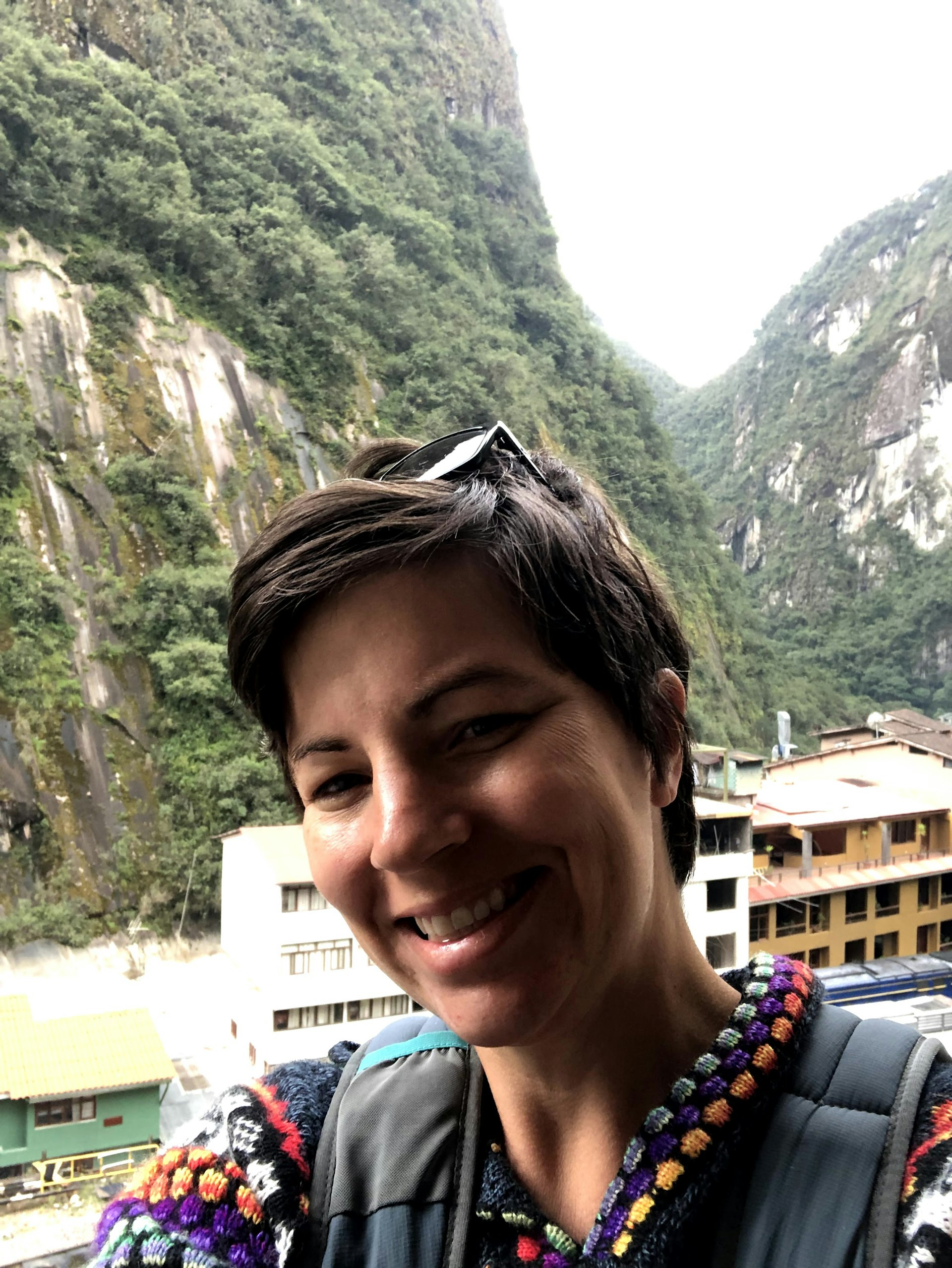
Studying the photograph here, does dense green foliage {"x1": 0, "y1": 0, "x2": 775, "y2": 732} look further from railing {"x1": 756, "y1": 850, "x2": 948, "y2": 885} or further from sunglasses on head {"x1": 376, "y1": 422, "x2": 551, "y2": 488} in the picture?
sunglasses on head {"x1": 376, "y1": 422, "x2": 551, "y2": 488}

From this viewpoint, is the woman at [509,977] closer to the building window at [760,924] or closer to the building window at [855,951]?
the building window at [760,924]

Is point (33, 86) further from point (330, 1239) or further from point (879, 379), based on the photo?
point (879, 379)

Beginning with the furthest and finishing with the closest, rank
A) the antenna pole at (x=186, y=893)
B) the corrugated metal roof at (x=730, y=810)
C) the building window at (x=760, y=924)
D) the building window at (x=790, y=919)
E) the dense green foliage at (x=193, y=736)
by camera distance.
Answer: the dense green foliage at (x=193, y=736), the antenna pole at (x=186, y=893), the building window at (x=790, y=919), the building window at (x=760, y=924), the corrugated metal roof at (x=730, y=810)

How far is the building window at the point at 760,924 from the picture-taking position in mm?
3049

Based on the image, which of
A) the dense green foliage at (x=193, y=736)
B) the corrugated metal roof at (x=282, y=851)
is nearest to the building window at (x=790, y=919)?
the corrugated metal roof at (x=282, y=851)

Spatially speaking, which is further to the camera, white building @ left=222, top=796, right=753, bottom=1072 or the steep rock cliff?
the steep rock cliff

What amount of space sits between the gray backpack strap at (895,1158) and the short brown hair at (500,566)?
0.17 m

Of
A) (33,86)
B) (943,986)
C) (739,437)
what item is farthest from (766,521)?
(943,986)

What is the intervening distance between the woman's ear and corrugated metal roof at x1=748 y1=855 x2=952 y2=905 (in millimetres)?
2707

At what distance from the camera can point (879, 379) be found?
18.0 meters

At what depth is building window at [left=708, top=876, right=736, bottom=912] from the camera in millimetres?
2678

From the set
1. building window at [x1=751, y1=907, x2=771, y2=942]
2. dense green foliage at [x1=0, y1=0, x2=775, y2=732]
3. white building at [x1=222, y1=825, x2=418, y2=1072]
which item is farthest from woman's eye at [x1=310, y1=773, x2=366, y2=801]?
dense green foliage at [x1=0, y1=0, x2=775, y2=732]

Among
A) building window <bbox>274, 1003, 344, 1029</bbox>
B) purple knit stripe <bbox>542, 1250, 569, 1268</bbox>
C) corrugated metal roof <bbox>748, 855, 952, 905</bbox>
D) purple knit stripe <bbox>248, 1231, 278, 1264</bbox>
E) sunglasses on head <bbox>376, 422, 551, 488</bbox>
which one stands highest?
sunglasses on head <bbox>376, 422, 551, 488</bbox>

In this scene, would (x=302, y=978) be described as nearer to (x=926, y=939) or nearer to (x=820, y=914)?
(x=820, y=914)
